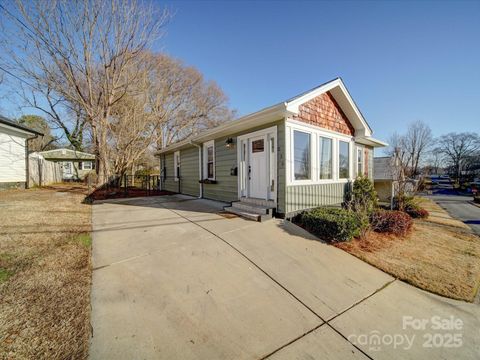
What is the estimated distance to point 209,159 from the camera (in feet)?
27.1

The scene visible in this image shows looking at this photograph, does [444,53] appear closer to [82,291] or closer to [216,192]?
[216,192]

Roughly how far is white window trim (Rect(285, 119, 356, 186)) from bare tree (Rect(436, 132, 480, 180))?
140ft

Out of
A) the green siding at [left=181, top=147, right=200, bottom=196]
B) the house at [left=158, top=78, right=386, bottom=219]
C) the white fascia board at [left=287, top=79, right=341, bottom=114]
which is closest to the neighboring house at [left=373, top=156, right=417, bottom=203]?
the house at [left=158, top=78, right=386, bottom=219]

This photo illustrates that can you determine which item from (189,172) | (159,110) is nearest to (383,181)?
(189,172)

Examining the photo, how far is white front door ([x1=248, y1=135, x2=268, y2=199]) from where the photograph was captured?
5633mm

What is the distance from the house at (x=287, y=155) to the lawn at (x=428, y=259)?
74.9 inches

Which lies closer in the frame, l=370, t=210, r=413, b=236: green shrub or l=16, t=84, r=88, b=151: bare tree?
l=370, t=210, r=413, b=236: green shrub

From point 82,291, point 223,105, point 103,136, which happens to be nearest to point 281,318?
point 82,291

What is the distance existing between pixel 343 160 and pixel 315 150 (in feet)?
6.65

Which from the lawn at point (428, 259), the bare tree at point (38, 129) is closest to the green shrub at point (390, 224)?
the lawn at point (428, 259)

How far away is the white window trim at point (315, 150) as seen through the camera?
202 inches

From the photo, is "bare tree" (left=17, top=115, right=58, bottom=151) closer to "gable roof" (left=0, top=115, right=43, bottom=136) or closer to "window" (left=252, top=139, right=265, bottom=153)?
"gable roof" (left=0, top=115, right=43, bottom=136)

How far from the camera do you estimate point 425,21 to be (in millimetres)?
5641

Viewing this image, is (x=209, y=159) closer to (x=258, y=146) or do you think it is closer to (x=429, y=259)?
(x=258, y=146)
